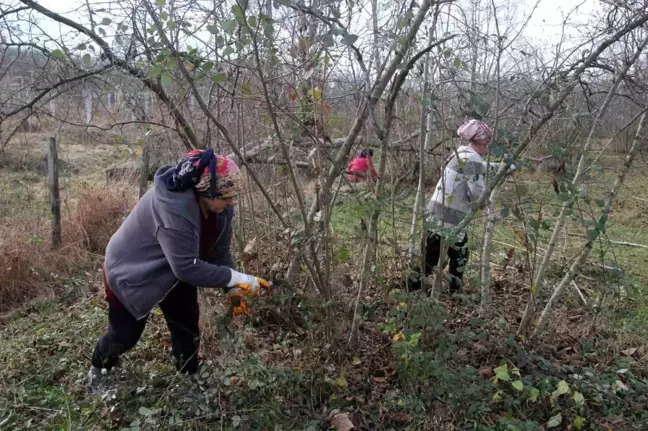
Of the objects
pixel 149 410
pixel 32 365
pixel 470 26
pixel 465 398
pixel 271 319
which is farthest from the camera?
pixel 271 319

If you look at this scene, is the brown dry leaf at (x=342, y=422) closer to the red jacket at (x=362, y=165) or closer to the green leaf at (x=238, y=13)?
the red jacket at (x=362, y=165)

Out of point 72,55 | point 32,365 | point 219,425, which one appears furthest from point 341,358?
point 72,55

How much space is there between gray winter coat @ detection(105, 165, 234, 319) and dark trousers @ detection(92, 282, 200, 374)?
136mm

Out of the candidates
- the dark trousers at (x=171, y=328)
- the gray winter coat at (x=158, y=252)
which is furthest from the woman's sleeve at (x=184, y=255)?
the dark trousers at (x=171, y=328)

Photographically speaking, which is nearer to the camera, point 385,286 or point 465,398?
point 465,398

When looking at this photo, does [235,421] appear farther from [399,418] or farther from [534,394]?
[534,394]

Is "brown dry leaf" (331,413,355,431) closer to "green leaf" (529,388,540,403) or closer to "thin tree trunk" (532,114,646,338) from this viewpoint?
"green leaf" (529,388,540,403)

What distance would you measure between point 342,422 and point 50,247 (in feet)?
12.5

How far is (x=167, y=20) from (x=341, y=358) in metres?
1.98

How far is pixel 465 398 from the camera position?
98.3 inches

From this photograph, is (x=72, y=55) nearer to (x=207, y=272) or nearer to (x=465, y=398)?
(x=207, y=272)

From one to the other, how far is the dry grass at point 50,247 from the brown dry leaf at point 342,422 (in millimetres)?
2881

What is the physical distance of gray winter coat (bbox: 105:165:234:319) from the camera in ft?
7.14

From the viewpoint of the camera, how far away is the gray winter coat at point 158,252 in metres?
2.18
